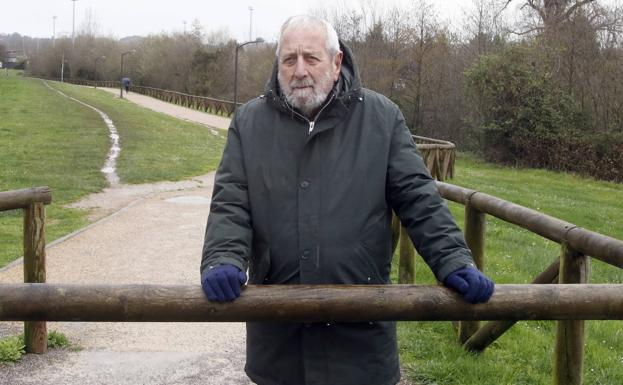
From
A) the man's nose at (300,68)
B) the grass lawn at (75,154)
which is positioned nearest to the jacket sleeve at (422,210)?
the man's nose at (300,68)

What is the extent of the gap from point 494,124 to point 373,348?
975 inches

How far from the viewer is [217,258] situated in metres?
2.52

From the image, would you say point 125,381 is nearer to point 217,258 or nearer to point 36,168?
point 217,258

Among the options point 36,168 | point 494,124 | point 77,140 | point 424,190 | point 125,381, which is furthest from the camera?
point 494,124

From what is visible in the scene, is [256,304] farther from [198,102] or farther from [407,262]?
[198,102]

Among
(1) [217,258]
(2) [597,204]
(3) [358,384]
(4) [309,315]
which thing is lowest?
(2) [597,204]

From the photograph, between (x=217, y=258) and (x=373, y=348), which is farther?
(x=373, y=348)

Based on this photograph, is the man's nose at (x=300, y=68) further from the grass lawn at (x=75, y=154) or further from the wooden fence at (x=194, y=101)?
the wooden fence at (x=194, y=101)

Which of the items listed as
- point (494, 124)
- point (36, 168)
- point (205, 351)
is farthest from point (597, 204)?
point (205, 351)

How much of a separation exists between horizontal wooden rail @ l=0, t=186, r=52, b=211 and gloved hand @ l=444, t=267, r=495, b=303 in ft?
10.4

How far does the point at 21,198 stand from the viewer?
4.75m

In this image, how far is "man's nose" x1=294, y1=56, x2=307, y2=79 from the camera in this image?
2.71 metres

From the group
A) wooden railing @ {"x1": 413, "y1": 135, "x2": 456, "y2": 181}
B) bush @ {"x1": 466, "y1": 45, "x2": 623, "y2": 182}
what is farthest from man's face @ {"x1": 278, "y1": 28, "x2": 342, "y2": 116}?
bush @ {"x1": 466, "y1": 45, "x2": 623, "y2": 182}

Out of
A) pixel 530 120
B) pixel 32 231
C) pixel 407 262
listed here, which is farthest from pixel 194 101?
pixel 32 231
